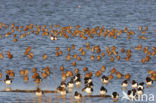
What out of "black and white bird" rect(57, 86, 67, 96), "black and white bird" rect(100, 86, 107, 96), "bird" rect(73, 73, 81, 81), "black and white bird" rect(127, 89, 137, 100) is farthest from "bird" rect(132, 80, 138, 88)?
"black and white bird" rect(57, 86, 67, 96)

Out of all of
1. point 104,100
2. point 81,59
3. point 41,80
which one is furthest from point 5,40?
point 104,100

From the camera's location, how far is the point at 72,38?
205ft

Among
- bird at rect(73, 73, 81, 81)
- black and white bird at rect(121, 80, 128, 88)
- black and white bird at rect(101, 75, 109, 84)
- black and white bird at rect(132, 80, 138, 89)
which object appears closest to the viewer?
black and white bird at rect(132, 80, 138, 89)

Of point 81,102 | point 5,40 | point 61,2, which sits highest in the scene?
point 61,2

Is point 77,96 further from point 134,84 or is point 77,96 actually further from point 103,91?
point 134,84

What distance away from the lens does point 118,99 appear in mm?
36719

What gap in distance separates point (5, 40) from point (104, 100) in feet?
86.9

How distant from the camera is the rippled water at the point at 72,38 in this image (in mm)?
42853

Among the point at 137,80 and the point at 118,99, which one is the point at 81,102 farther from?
the point at 137,80

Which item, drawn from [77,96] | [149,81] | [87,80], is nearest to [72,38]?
[87,80]

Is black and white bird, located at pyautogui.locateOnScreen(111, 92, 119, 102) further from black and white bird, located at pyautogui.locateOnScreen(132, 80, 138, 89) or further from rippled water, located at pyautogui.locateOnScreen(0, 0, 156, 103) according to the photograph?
black and white bird, located at pyautogui.locateOnScreen(132, 80, 138, 89)

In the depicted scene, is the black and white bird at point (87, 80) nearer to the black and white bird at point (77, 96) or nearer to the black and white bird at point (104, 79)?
the black and white bird at point (104, 79)

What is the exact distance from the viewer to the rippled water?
42.9m

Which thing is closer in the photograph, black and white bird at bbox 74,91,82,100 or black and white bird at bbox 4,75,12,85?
black and white bird at bbox 74,91,82,100
